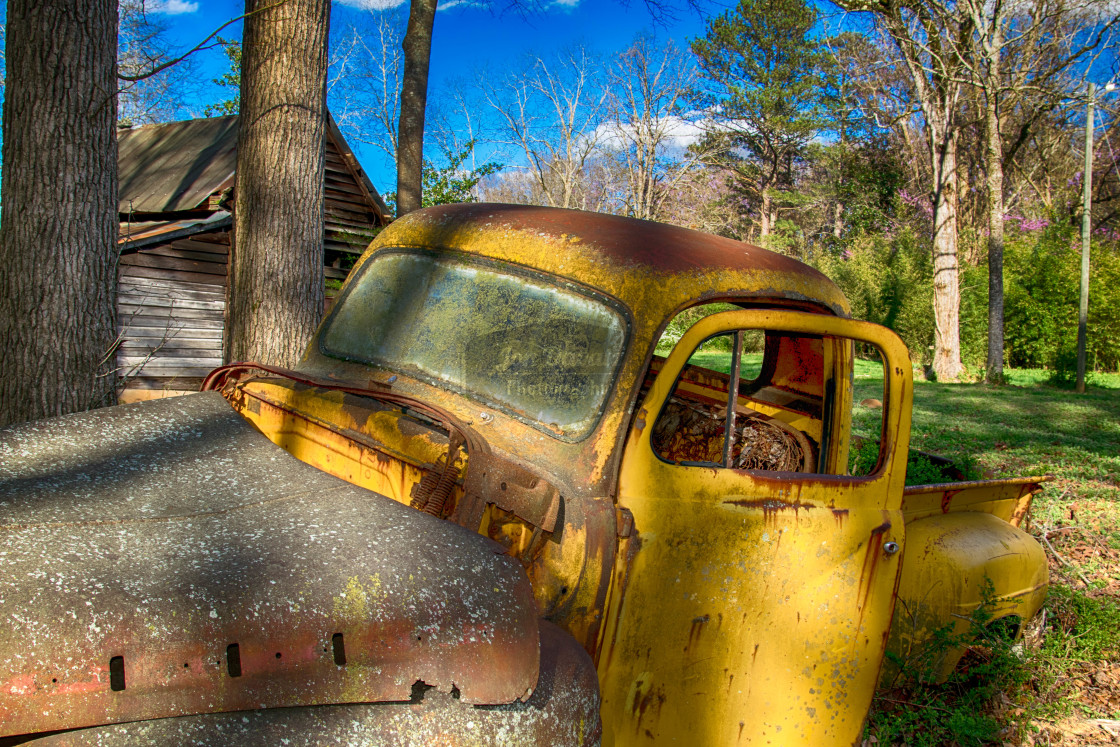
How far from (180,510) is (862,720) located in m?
2.35

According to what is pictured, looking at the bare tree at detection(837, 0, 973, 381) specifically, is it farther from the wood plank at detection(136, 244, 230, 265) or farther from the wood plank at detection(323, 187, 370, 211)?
the wood plank at detection(136, 244, 230, 265)

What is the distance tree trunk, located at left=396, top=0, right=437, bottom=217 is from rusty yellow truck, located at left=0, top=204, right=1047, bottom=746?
9027 millimetres

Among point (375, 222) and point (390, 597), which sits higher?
point (375, 222)

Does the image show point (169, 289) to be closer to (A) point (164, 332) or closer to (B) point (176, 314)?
(B) point (176, 314)

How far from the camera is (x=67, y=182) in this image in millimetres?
4145

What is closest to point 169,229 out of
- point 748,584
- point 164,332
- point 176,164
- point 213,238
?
point 213,238

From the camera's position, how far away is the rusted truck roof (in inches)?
95.3

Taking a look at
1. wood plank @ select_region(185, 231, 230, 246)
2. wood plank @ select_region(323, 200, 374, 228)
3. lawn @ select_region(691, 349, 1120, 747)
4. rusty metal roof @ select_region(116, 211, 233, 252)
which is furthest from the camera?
wood plank @ select_region(323, 200, 374, 228)

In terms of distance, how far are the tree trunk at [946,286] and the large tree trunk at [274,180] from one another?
15.7m

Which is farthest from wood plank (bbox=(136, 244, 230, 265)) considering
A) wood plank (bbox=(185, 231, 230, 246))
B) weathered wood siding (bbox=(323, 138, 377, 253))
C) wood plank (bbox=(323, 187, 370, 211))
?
wood plank (bbox=(323, 187, 370, 211))

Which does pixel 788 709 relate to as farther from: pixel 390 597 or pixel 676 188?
pixel 676 188

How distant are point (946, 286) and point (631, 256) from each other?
17.1 m

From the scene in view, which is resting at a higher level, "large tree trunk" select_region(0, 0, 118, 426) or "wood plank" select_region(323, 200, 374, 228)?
"wood plank" select_region(323, 200, 374, 228)

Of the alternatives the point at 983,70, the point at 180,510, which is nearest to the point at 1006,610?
the point at 180,510
